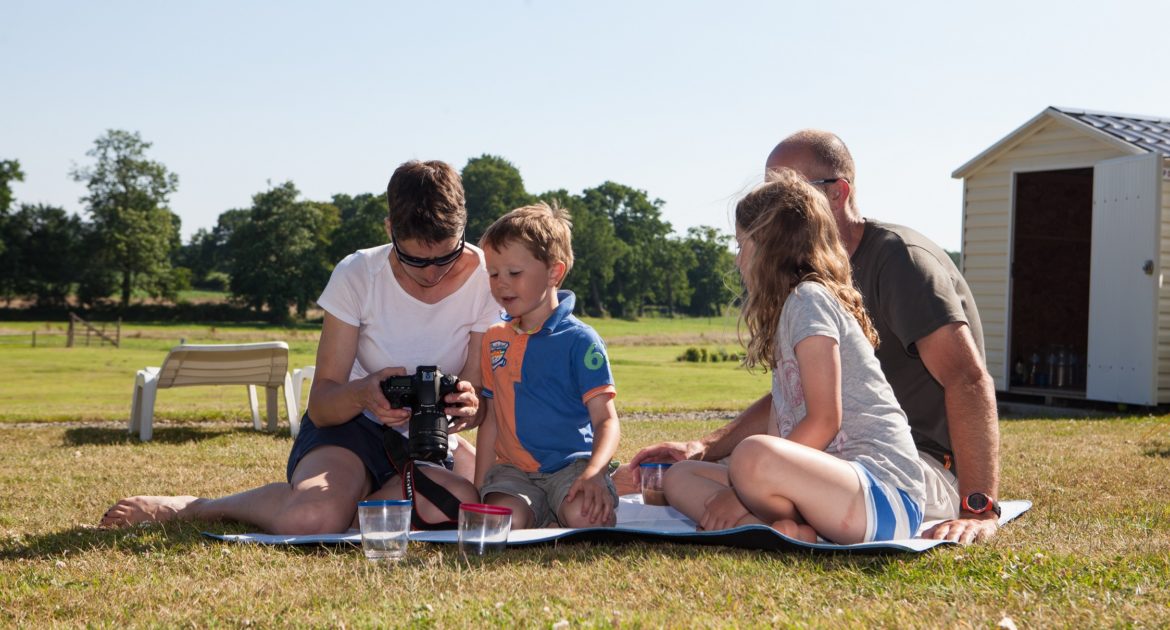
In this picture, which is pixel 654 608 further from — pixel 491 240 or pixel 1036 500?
pixel 1036 500

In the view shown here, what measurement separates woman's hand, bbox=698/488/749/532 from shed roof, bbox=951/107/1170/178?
10045 millimetres

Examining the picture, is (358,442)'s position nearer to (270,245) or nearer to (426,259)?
(426,259)

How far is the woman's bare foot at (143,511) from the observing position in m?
4.14

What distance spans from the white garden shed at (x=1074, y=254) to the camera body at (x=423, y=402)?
10.2 meters

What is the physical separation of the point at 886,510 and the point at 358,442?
2056 millimetres

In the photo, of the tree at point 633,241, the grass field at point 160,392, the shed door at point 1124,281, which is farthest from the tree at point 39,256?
the shed door at point 1124,281

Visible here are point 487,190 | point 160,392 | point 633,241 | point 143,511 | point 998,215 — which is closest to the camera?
point 143,511

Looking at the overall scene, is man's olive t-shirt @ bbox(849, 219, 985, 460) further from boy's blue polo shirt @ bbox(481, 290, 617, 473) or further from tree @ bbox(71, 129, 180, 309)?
tree @ bbox(71, 129, 180, 309)

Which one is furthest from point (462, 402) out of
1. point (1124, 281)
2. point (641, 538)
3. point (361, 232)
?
point (361, 232)

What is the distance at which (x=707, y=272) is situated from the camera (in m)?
99.1

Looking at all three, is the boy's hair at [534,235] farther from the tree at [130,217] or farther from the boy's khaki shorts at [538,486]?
the tree at [130,217]

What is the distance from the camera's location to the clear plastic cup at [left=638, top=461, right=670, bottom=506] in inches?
174

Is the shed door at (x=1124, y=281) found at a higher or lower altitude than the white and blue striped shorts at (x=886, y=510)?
higher

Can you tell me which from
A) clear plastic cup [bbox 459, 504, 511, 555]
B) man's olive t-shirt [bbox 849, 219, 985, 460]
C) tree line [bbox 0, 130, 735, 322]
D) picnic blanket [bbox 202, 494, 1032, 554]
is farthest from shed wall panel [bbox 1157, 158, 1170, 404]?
tree line [bbox 0, 130, 735, 322]
